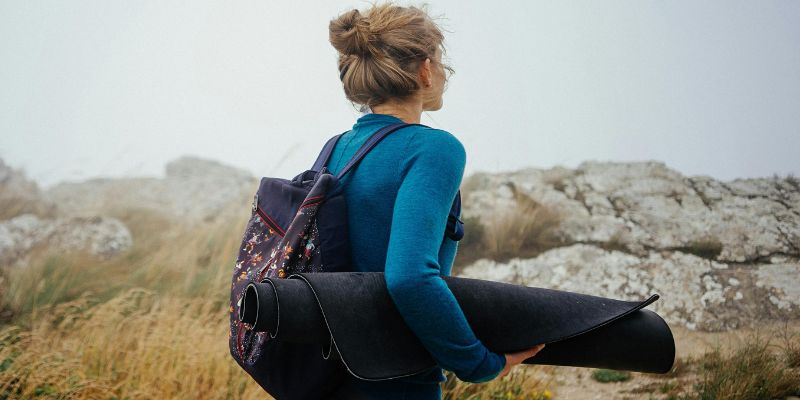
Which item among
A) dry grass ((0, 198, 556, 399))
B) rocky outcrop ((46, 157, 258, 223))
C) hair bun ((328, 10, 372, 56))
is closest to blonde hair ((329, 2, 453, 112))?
hair bun ((328, 10, 372, 56))

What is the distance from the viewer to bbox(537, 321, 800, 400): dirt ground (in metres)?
4.35

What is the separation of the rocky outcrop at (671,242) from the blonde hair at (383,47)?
3.81 m

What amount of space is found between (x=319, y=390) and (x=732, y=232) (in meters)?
4.76

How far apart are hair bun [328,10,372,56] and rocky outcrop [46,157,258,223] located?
26.4 feet

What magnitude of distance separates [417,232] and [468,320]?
302 millimetres

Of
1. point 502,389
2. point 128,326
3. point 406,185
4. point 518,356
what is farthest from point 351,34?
point 128,326

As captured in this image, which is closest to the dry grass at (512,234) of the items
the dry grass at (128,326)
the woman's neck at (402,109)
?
the dry grass at (128,326)

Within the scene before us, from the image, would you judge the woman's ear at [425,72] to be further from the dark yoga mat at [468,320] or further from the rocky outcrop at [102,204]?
the rocky outcrop at [102,204]

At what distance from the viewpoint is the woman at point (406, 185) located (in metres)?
1.47

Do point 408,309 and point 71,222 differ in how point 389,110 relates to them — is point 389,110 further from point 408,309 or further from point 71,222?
point 71,222

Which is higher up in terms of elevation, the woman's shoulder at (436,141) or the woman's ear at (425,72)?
the woman's ear at (425,72)

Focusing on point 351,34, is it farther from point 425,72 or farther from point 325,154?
point 325,154

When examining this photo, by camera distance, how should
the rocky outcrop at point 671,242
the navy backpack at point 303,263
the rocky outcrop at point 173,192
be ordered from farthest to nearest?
the rocky outcrop at point 173,192 < the rocky outcrop at point 671,242 < the navy backpack at point 303,263

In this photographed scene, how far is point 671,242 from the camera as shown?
5867 mm
